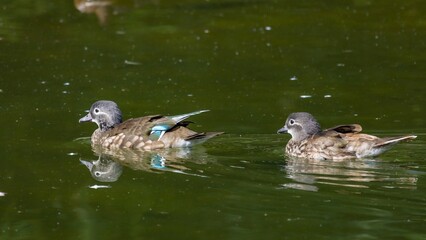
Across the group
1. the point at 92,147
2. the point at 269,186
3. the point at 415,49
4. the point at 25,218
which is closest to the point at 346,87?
the point at 415,49

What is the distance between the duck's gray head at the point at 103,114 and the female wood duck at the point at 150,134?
0.14 m

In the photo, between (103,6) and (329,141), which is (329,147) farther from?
(103,6)

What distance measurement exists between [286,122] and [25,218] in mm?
3671

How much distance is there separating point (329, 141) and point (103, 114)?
2700 mm

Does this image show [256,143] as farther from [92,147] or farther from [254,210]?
[254,210]

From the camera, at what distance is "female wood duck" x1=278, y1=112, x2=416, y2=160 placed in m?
12.1

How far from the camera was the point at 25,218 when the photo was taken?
10.2 m

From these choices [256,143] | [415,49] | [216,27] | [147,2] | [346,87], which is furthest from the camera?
[147,2]

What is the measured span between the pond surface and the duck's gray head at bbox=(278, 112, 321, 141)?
23 centimetres

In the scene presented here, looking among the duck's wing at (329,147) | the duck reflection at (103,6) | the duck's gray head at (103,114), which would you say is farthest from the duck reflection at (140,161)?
the duck reflection at (103,6)

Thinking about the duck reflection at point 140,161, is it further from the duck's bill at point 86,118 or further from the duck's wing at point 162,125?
the duck's bill at point 86,118

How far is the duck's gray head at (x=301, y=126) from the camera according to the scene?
42.1 ft

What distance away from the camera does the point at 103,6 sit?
68.6 feet

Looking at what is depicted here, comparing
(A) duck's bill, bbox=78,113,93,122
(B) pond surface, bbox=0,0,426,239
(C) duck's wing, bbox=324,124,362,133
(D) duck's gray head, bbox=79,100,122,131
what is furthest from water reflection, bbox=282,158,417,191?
(A) duck's bill, bbox=78,113,93,122
